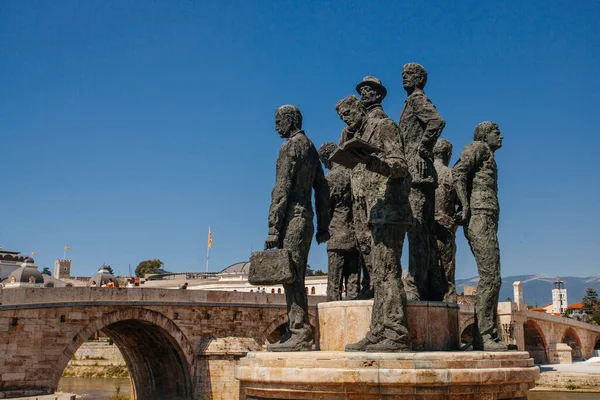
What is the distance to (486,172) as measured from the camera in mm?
6863

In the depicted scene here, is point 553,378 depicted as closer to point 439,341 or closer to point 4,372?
point 4,372

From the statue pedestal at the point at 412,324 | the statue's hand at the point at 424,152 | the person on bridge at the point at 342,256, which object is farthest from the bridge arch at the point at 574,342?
the statue pedestal at the point at 412,324

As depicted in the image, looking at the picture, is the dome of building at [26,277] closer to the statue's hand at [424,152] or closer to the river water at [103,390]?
the river water at [103,390]

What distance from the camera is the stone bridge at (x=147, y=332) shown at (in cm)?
1809

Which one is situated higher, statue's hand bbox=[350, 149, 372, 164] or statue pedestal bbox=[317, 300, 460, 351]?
statue's hand bbox=[350, 149, 372, 164]

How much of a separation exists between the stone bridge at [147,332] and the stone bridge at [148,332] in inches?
1.2

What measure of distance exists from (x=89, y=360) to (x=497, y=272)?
37.6 meters

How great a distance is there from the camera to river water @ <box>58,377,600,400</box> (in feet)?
90.3

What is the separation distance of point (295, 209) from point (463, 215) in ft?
5.75

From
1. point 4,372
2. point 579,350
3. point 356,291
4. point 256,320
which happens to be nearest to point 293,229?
point 356,291

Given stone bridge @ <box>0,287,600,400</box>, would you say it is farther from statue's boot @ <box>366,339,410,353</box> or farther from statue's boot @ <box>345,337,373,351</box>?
statue's boot @ <box>366,339,410,353</box>

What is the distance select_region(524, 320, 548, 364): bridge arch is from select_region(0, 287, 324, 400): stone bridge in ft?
74.5

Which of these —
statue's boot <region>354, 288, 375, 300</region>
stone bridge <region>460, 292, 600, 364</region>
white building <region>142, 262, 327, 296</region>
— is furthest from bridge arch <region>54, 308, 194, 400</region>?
statue's boot <region>354, 288, 375, 300</region>

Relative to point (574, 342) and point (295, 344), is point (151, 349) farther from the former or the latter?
point (574, 342)
